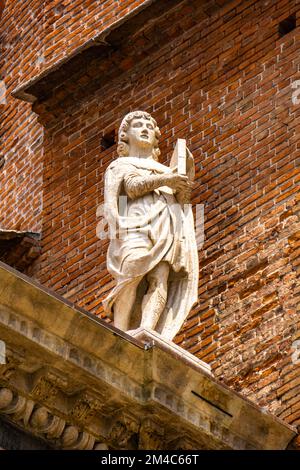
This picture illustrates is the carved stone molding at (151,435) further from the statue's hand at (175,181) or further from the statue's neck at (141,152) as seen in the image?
the statue's neck at (141,152)

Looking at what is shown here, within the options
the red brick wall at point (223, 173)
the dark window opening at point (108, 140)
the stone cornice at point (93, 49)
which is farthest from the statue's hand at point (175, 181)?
the stone cornice at point (93, 49)

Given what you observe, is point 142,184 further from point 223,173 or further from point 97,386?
point 223,173

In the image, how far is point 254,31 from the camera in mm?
22094

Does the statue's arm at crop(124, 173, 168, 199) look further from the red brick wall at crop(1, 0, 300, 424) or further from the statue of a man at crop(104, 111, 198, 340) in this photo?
the red brick wall at crop(1, 0, 300, 424)

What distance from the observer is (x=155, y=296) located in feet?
58.1

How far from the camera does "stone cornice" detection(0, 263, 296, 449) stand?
16328 millimetres

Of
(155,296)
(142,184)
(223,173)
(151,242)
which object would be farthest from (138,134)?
(223,173)

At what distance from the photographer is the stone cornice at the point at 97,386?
53.6ft

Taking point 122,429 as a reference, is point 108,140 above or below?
above

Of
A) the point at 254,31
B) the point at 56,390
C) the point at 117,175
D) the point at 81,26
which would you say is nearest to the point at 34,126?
the point at 81,26

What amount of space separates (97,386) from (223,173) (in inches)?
205

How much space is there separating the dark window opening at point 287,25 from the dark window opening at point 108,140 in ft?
7.24
